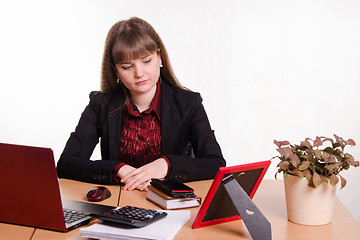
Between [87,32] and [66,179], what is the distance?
8.53 feet

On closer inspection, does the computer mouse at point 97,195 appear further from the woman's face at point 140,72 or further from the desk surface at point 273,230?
the woman's face at point 140,72

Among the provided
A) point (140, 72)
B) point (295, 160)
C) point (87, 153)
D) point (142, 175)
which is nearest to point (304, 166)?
point (295, 160)

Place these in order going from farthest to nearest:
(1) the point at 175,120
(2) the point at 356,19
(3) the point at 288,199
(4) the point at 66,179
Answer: (2) the point at 356,19 < (1) the point at 175,120 < (4) the point at 66,179 < (3) the point at 288,199

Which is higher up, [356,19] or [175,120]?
[356,19]

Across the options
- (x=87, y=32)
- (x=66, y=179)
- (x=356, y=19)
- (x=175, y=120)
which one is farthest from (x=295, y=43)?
(x=66, y=179)

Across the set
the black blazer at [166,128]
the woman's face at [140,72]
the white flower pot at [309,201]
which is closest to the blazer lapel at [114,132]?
the black blazer at [166,128]

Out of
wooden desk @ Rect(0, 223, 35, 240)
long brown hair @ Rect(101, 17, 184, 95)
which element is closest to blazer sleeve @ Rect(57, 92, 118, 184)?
long brown hair @ Rect(101, 17, 184, 95)

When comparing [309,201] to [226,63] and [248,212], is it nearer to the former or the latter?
[248,212]

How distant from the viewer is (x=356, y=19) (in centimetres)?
416

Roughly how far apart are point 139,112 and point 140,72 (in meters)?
0.31

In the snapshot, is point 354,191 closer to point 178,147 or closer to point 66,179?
point 178,147

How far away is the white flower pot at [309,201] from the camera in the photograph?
1.31 metres

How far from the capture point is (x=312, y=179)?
1.29m

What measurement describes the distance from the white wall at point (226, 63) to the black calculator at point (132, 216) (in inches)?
119
